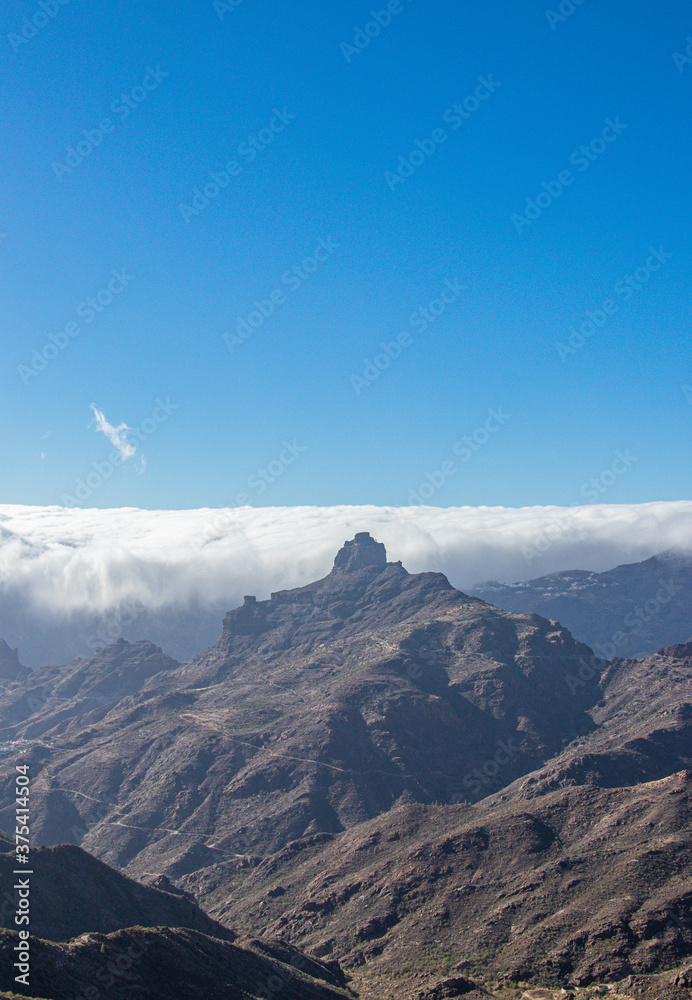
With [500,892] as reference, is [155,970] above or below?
above

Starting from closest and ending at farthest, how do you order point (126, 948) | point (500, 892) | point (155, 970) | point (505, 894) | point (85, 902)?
point (155, 970), point (126, 948), point (85, 902), point (505, 894), point (500, 892)

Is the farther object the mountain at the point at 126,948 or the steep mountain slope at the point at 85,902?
the steep mountain slope at the point at 85,902

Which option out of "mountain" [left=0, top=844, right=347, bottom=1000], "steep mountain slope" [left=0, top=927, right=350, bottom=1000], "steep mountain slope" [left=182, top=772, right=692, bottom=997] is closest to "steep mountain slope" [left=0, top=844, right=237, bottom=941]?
"mountain" [left=0, top=844, right=347, bottom=1000]

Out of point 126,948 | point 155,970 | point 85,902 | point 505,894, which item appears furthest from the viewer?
point 505,894

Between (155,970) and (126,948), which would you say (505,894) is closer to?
(155,970)

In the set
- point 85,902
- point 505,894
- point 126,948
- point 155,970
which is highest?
point 85,902

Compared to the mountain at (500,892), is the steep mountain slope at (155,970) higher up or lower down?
higher up

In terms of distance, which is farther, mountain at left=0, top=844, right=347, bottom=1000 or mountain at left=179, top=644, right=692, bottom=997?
mountain at left=179, top=644, right=692, bottom=997

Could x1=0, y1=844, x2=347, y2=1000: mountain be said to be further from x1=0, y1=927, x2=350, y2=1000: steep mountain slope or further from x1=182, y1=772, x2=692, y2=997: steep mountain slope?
x1=182, y1=772, x2=692, y2=997: steep mountain slope

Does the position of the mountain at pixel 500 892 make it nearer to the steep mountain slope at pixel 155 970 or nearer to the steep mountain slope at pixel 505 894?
the steep mountain slope at pixel 505 894

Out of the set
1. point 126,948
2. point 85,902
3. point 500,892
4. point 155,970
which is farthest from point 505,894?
point 85,902

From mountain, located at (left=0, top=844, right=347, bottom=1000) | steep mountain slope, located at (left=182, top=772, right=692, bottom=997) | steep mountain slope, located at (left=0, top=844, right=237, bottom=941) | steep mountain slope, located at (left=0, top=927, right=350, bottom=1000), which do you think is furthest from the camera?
steep mountain slope, located at (left=0, top=844, right=237, bottom=941)

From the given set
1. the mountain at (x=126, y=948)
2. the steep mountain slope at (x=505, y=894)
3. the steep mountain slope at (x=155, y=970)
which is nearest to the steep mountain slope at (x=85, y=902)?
the mountain at (x=126, y=948)

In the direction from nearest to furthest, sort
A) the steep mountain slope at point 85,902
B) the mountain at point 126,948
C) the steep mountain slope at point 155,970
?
the steep mountain slope at point 155,970 → the mountain at point 126,948 → the steep mountain slope at point 85,902
